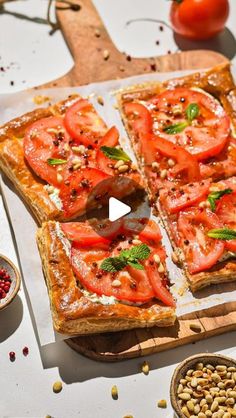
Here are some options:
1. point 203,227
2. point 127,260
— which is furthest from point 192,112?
point 127,260

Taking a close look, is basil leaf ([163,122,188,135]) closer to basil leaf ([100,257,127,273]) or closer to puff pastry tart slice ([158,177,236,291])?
puff pastry tart slice ([158,177,236,291])

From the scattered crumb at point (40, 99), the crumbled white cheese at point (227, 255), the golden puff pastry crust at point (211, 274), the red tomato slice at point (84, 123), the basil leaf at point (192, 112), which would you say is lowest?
the golden puff pastry crust at point (211, 274)

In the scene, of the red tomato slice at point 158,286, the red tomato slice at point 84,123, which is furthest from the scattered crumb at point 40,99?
the red tomato slice at point 158,286

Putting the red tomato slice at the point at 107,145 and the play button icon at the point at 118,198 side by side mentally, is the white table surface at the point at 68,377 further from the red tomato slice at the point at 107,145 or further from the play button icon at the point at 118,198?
the red tomato slice at the point at 107,145

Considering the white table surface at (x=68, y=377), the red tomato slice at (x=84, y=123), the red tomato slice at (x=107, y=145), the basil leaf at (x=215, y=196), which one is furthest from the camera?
the red tomato slice at (x=84, y=123)

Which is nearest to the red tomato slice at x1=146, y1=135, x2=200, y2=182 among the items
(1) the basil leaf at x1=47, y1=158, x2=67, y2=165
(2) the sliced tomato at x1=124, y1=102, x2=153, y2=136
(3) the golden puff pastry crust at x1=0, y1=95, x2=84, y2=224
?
(2) the sliced tomato at x1=124, y1=102, x2=153, y2=136

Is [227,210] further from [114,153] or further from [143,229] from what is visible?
[114,153]
